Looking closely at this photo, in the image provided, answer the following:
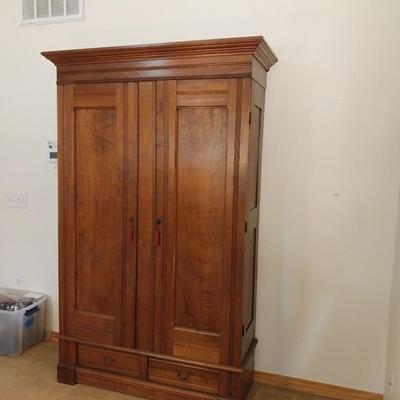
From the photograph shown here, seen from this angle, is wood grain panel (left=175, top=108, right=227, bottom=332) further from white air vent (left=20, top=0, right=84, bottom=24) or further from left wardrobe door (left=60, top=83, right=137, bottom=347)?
white air vent (left=20, top=0, right=84, bottom=24)

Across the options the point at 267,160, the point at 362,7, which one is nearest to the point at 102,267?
the point at 267,160

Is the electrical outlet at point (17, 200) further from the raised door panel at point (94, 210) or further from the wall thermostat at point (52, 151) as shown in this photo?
the raised door panel at point (94, 210)

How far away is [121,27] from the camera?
2.58 metres

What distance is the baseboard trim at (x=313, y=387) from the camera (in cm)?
228

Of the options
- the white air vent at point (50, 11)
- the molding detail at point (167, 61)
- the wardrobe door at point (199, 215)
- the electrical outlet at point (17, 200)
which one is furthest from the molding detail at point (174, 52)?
the electrical outlet at point (17, 200)

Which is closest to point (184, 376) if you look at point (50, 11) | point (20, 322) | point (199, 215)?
point (199, 215)

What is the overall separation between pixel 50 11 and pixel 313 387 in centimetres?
303

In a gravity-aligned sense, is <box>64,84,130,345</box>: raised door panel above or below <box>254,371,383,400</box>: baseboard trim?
above

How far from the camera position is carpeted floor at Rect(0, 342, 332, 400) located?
2.26m

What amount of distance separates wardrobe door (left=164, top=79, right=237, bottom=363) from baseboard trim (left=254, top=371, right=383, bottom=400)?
1.71 ft

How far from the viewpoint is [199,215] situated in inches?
81.5

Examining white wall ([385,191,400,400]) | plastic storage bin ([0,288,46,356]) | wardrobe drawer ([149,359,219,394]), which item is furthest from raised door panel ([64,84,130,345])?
white wall ([385,191,400,400])

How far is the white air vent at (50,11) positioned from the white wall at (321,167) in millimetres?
170

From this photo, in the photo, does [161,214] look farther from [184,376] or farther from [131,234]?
[184,376]
